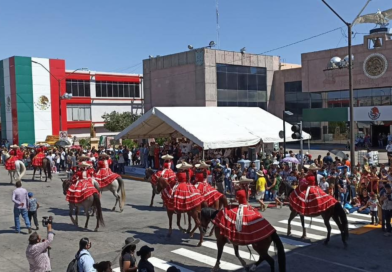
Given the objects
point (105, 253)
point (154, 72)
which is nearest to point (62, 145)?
point (154, 72)

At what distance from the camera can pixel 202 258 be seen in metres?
10.4

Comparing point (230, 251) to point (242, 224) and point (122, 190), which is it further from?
point (122, 190)

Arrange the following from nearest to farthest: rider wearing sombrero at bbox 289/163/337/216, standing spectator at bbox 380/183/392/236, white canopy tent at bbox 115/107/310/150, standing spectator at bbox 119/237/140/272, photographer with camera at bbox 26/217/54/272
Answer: standing spectator at bbox 119/237/140/272 → photographer with camera at bbox 26/217/54/272 → rider wearing sombrero at bbox 289/163/337/216 → standing spectator at bbox 380/183/392/236 → white canopy tent at bbox 115/107/310/150

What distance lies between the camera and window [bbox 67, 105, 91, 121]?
5690cm

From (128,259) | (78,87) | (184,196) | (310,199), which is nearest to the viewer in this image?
(128,259)

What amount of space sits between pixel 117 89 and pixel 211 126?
130ft

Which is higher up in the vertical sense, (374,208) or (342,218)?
(342,218)

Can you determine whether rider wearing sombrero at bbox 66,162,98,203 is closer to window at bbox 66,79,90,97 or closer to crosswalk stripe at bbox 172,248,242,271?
crosswalk stripe at bbox 172,248,242,271

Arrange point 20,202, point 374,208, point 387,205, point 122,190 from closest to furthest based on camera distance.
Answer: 1. point 387,205
2. point 20,202
3. point 374,208
4. point 122,190

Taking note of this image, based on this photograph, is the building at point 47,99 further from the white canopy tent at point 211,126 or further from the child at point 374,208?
the child at point 374,208

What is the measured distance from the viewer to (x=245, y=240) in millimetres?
8836

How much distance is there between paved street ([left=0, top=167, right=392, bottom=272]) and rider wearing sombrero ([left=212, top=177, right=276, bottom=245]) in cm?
115

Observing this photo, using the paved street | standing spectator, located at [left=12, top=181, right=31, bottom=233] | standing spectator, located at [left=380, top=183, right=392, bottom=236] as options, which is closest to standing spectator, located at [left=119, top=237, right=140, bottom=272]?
the paved street

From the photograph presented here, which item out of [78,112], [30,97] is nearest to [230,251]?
[30,97]
